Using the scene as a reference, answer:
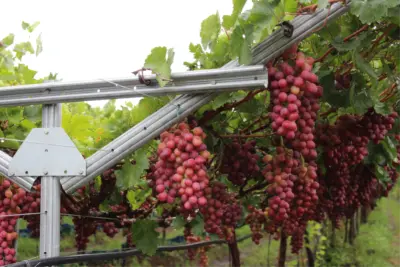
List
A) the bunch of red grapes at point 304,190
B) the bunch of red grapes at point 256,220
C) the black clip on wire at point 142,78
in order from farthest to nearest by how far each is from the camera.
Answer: the bunch of red grapes at point 256,220, the bunch of red grapes at point 304,190, the black clip on wire at point 142,78

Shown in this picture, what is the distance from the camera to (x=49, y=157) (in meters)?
1.74

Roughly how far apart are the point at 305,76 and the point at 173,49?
407 mm

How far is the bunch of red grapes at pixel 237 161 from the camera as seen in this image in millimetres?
2135

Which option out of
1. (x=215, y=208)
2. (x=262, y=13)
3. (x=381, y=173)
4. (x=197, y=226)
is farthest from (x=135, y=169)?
(x=381, y=173)

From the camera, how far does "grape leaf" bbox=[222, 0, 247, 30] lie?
1623 millimetres

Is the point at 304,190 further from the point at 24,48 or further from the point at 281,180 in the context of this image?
the point at 24,48

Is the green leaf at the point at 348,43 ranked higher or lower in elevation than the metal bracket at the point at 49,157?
higher

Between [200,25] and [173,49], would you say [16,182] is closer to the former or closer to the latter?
[173,49]

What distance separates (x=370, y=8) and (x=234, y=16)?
A: 1.34 ft

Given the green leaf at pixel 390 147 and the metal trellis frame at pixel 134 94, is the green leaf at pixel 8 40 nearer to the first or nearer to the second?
the metal trellis frame at pixel 134 94

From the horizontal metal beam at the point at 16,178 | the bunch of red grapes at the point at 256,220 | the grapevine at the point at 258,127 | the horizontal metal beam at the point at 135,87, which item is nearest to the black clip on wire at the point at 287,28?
the grapevine at the point at 258,127

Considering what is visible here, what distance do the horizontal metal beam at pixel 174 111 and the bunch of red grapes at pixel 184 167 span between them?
0.05 meters

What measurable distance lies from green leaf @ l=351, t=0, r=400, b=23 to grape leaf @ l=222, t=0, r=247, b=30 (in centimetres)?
33

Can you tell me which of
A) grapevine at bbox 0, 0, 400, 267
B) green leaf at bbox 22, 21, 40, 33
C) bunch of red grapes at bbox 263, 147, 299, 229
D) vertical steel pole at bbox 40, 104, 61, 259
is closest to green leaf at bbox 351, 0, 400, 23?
grapevine at bbox 0, 0, 400, 267
